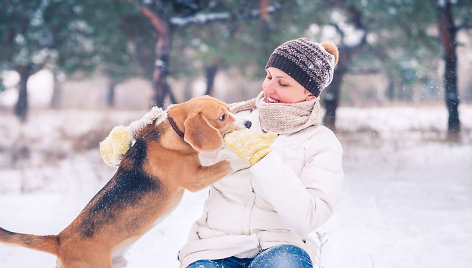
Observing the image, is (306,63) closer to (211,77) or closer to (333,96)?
(333,96)

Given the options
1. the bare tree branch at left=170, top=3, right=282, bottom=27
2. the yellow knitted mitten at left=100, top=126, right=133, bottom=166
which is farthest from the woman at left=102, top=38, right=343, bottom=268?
the bare tree branch at left=170, top=3, right=282, bottom=27

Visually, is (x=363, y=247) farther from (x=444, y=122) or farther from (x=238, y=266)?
(x=444, y=122)

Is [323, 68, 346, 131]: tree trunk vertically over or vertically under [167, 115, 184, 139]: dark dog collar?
under

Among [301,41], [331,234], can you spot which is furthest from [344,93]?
[301,41]

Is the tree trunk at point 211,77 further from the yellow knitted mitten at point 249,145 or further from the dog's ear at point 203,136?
the yellow knitted mitten at point 249,145

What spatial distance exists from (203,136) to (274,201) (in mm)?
806

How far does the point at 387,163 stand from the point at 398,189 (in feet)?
7.36

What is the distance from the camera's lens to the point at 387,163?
864 centimetres

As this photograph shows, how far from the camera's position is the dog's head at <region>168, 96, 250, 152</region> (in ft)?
8.67

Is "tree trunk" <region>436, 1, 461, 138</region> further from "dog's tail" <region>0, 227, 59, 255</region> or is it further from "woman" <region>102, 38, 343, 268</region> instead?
"dog's tail" <region>0, 227, 59, 255</region>

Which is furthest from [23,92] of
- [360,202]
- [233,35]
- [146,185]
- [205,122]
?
[205,122]

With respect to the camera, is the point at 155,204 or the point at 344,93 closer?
the point at 155,204

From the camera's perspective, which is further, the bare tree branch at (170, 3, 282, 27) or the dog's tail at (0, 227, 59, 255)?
the bare tree branch at (170, 3, 282, 27)

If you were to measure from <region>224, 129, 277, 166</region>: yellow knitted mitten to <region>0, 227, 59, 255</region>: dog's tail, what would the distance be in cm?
133
